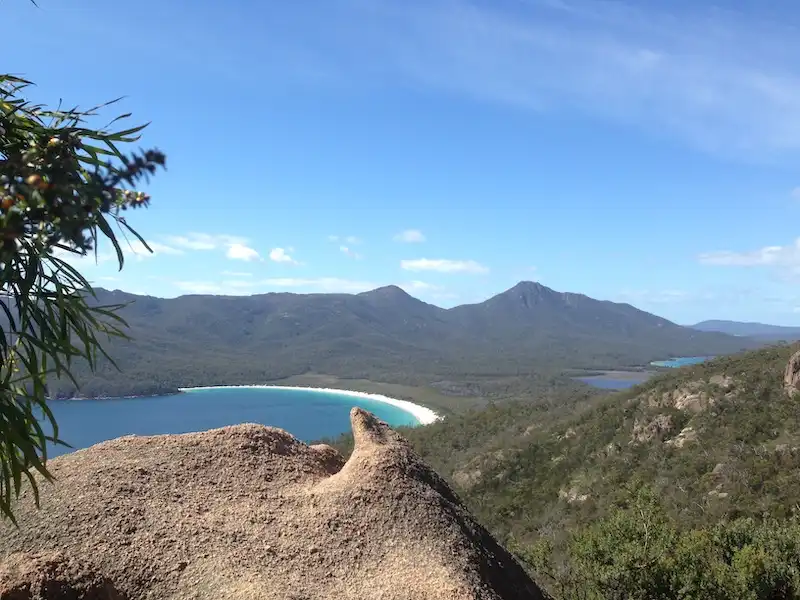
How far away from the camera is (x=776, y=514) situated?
2555 centimetres

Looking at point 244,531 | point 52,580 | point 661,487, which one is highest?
point 244,531

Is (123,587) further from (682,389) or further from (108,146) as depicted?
(682,389)

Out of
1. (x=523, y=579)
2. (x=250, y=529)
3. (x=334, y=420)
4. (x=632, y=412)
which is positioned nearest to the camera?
(x=250, y=529)

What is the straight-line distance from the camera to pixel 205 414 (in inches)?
6156

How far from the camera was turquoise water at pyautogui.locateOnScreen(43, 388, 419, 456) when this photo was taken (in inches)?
5295

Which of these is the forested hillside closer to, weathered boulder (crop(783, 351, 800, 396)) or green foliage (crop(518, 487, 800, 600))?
green foliage (crop(518, 487, 800, 600))

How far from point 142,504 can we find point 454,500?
196 inches

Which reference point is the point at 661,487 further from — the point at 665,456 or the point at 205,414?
the point at 205,414

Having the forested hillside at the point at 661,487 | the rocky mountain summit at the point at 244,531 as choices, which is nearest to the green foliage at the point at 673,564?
the forested hillside at the point at 661,487

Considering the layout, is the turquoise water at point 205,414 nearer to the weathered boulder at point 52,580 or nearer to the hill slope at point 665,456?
the hill slope at point 665,456

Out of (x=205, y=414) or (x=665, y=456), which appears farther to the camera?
(x=205, y=414)

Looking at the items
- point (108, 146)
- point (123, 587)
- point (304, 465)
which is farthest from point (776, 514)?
point (108, 146)

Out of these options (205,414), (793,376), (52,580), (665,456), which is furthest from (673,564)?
(205,414)

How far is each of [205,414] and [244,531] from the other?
6169 inches
